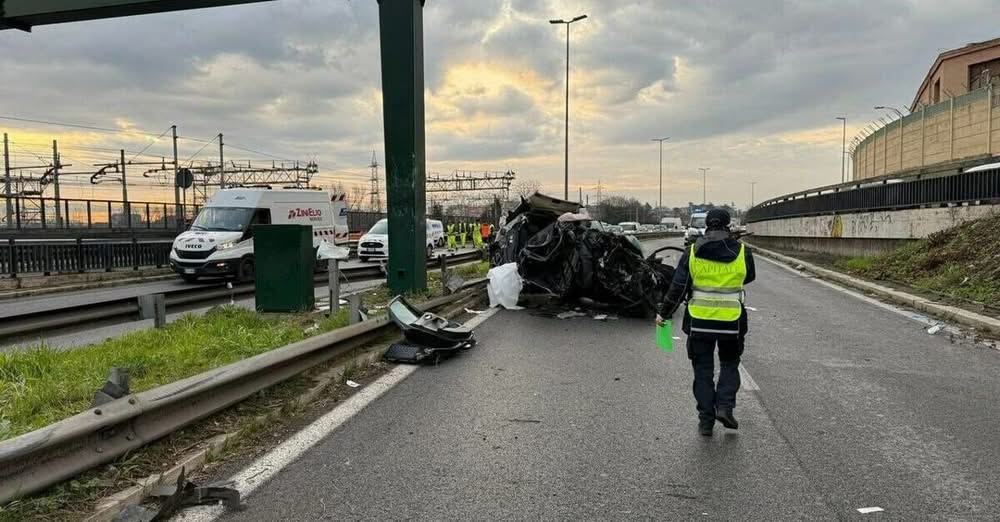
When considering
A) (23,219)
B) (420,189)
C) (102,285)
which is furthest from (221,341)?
(23,219)


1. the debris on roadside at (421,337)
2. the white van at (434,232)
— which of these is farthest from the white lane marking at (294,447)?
the white van at (434,232)

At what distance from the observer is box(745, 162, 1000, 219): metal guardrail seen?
51.0 ft

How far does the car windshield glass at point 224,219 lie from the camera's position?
16656 mm

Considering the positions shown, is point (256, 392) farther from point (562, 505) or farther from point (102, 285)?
point (102, 285)

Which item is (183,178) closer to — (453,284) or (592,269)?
(453,284)

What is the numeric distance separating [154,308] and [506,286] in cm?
581

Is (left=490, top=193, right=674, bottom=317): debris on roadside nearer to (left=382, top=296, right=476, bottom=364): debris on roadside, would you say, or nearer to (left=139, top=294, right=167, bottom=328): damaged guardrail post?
(left=382, top=296, right=476, bottom=364): debris on roadside

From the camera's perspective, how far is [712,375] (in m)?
4.88

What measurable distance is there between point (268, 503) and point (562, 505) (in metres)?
1.58

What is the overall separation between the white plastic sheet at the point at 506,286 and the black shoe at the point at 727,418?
668cm

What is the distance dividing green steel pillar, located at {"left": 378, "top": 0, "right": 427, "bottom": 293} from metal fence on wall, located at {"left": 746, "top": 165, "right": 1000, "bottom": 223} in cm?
1367

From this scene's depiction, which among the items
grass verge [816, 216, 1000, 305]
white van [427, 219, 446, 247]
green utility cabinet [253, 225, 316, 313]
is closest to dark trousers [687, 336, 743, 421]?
green utility cabinet [253, 225, 316, 313]

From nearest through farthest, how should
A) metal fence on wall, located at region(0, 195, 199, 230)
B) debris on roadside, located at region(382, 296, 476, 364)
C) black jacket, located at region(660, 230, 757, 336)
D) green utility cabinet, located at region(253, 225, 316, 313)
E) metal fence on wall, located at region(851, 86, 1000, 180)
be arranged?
black jacket, located at region(660, 230, 757, 336), debris on roadside, located at region(382, 296, 476, 364), green utility cabinet, located at region(253, 225, 316, 313), metal fence on wall, located at region(0, 195, 199, 230), metal fence on wall, located at region(851, 86, 1000, 180)

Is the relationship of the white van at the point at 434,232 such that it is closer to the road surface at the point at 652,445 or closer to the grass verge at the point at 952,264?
the grass verge at the point at 952,264
